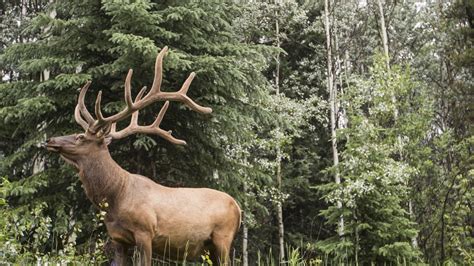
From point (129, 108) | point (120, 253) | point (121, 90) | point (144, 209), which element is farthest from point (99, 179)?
point (121, 90)

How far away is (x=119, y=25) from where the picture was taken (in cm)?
852

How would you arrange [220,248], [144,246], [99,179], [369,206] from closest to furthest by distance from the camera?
1. [144,246]
2. [99,179]
3. [220,248]
4. [369,206]

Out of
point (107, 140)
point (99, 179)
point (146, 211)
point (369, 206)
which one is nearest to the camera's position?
point (146, 211)

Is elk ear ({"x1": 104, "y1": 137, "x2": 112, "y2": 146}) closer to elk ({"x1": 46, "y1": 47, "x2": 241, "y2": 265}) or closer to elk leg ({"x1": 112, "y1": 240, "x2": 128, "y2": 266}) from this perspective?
elk ({"x1": 46, "y1": 47, "x2": 241, "y2": 265})

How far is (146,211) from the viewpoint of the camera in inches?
193

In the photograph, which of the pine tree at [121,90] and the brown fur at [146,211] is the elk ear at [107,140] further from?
the pine tree at [121,90]

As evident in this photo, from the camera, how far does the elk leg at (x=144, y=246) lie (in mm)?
4699

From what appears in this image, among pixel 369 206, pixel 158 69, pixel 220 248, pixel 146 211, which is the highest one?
pixel 158 69

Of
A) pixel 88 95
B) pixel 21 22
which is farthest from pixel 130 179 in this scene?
pixel 21 22

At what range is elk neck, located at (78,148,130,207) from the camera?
499cm

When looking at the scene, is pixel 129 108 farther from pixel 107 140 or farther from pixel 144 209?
pixel 144 209

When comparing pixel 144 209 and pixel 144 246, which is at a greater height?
pixel 144 209

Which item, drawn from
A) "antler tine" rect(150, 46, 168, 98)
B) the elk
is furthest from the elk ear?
"antler tine" rect(150, 46, 168, 98)

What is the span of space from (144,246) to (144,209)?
1.16ft
